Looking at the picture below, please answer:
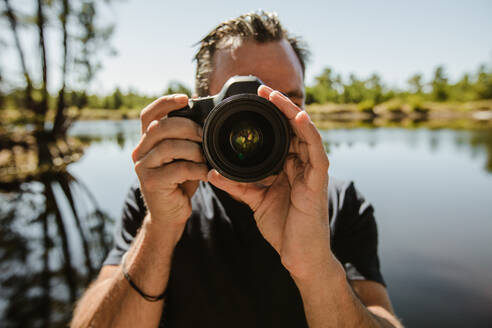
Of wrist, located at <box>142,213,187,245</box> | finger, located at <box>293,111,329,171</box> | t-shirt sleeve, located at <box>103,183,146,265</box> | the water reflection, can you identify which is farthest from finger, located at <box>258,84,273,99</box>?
the water reflection

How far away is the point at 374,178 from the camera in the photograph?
266 inches

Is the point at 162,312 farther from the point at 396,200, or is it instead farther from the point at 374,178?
the point at 374,178

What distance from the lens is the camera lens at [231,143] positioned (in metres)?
0.95

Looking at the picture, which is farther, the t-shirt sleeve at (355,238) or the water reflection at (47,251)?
the water reflection at (47,251)

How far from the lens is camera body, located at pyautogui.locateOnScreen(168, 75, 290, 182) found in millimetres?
956

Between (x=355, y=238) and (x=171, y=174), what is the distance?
3.06 ft

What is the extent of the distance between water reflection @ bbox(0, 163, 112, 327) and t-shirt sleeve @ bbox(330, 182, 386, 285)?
10.3ft

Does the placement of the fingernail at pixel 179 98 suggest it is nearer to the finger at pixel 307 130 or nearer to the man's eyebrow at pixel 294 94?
the finger at pixel 307 130

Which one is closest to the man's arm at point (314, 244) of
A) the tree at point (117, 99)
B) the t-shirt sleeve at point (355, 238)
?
the t-shirt sleeve at point (355, 238)

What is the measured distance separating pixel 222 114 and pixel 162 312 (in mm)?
960

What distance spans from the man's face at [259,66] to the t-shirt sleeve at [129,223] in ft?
2.28

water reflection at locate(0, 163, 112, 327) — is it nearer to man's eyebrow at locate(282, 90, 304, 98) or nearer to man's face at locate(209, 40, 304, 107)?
man's face at locate(209, 40, 304, 107)

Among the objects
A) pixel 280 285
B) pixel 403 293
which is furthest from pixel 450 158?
pixel 280 285

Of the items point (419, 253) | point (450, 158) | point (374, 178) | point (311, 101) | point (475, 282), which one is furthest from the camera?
point (450, 158)
